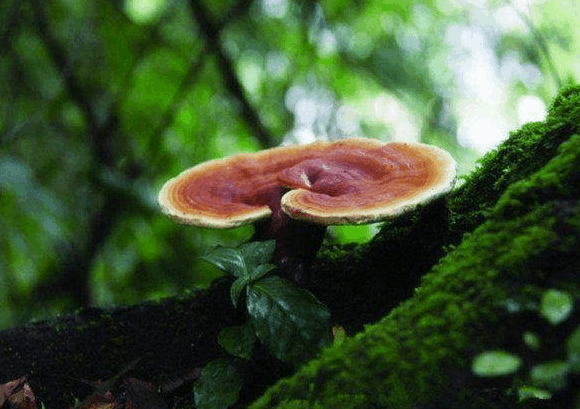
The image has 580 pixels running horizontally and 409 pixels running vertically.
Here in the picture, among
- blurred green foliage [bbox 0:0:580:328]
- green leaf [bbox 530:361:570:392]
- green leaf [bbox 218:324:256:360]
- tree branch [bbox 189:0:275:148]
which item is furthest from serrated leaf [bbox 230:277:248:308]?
tree branch [bbox 189:0:275:148]

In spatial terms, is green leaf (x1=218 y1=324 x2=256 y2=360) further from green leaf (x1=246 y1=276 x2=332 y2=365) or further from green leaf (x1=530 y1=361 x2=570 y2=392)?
green leaf (x1=530 y1=361 x2=570 y2=392)

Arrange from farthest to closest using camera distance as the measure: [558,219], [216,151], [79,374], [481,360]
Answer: [216,151]
[79,374]
[558,219]
[481,360]

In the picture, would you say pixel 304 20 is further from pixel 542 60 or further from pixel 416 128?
pixel 542 60

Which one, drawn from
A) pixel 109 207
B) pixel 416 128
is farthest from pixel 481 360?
pixel 416 128

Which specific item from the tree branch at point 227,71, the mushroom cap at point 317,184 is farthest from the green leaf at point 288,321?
the tree branch at point 227,71

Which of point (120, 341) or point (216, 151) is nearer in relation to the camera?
point (120, 341)

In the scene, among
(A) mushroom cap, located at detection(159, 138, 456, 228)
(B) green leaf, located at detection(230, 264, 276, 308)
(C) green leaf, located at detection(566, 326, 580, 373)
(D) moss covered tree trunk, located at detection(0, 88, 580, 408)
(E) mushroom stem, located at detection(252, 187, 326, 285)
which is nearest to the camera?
(C) green leaf, located at detection(566, 326, 580, 373)

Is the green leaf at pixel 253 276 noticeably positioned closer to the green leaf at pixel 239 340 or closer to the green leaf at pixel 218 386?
the green leaf at pixel 239 340
